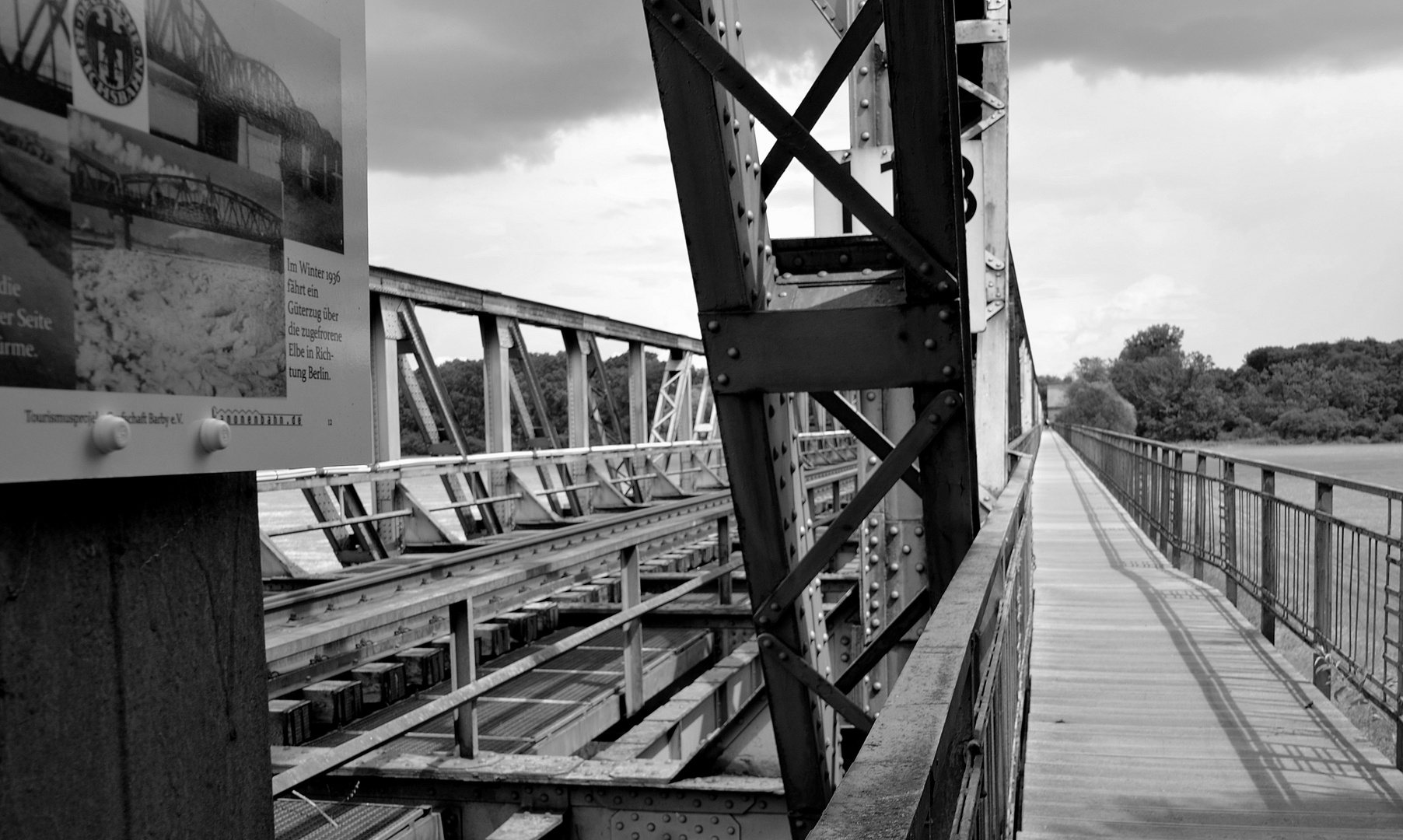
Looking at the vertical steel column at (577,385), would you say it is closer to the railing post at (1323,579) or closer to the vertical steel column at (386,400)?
the vertical steel column at (386,400)

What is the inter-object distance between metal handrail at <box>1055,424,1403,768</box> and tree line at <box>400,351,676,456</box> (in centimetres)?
703

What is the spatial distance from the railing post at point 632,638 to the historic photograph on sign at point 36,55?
4807 mm

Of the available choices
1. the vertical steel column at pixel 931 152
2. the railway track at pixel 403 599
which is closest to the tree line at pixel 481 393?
the railway track at pixel 403 599

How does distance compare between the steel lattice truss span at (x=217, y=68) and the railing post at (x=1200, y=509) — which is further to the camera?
the railing post at (x=1200, y=509)

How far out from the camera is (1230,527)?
31.2 ft

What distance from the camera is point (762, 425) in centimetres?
360

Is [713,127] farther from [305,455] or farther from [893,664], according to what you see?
[893,664]

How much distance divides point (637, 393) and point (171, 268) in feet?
54.2

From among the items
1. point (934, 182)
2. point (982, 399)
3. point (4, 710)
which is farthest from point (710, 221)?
point (982, 399)

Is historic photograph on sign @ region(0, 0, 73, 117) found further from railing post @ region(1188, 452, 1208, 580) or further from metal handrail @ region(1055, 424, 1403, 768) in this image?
railing post @ region(1188, 452, 1208, 580)

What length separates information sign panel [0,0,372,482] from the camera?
1194mm

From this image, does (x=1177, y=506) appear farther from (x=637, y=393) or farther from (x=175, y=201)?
(x=175, y=201)

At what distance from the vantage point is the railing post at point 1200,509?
10.9 metres

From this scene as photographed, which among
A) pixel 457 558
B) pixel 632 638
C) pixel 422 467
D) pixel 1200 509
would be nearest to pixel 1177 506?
pixel 1200 509
